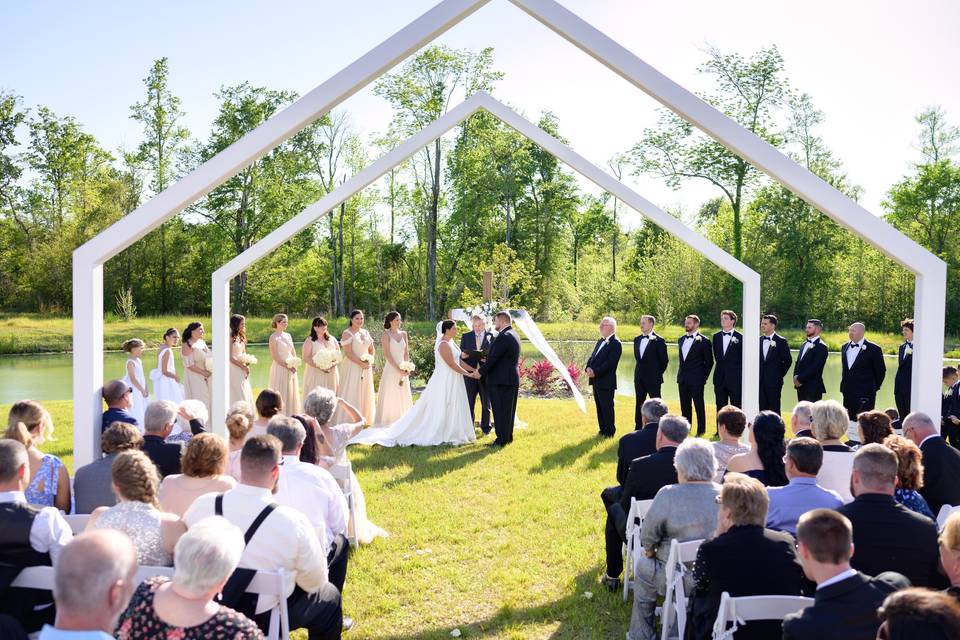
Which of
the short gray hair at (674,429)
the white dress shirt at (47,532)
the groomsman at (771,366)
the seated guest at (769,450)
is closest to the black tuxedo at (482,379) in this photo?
the groomsman at (771,366)

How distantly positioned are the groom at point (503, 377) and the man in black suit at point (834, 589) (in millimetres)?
7955

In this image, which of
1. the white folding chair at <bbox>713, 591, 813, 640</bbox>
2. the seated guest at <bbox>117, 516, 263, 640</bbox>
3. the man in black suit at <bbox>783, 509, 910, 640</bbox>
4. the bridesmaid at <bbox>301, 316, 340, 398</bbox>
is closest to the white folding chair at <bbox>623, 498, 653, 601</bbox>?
the white folding chair at <bbox>713, 591, 813, 640</bbox>

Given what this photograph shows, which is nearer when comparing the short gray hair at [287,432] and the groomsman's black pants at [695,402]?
the short gray hair at [287,432]

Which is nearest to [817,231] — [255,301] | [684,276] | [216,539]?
[684,276]

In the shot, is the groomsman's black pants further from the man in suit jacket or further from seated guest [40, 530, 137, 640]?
seated guest [40, 530, 137, 640]

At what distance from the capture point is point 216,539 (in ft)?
8.68

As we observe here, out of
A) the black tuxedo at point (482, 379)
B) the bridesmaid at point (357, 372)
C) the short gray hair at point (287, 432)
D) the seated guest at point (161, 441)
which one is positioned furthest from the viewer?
the bridesmaid at point (357, 372)

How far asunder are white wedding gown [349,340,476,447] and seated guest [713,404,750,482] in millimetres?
6119

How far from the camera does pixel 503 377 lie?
35.7 feet

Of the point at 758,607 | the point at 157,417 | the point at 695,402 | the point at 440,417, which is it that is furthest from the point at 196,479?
the point at 695,402

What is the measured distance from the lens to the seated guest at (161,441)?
5008 millimetres

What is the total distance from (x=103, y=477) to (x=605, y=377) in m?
8.03

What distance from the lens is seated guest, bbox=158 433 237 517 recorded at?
13.5ft

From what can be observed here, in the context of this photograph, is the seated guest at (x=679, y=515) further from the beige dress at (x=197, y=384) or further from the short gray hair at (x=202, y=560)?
the beige dress at (x=197, y=384)
